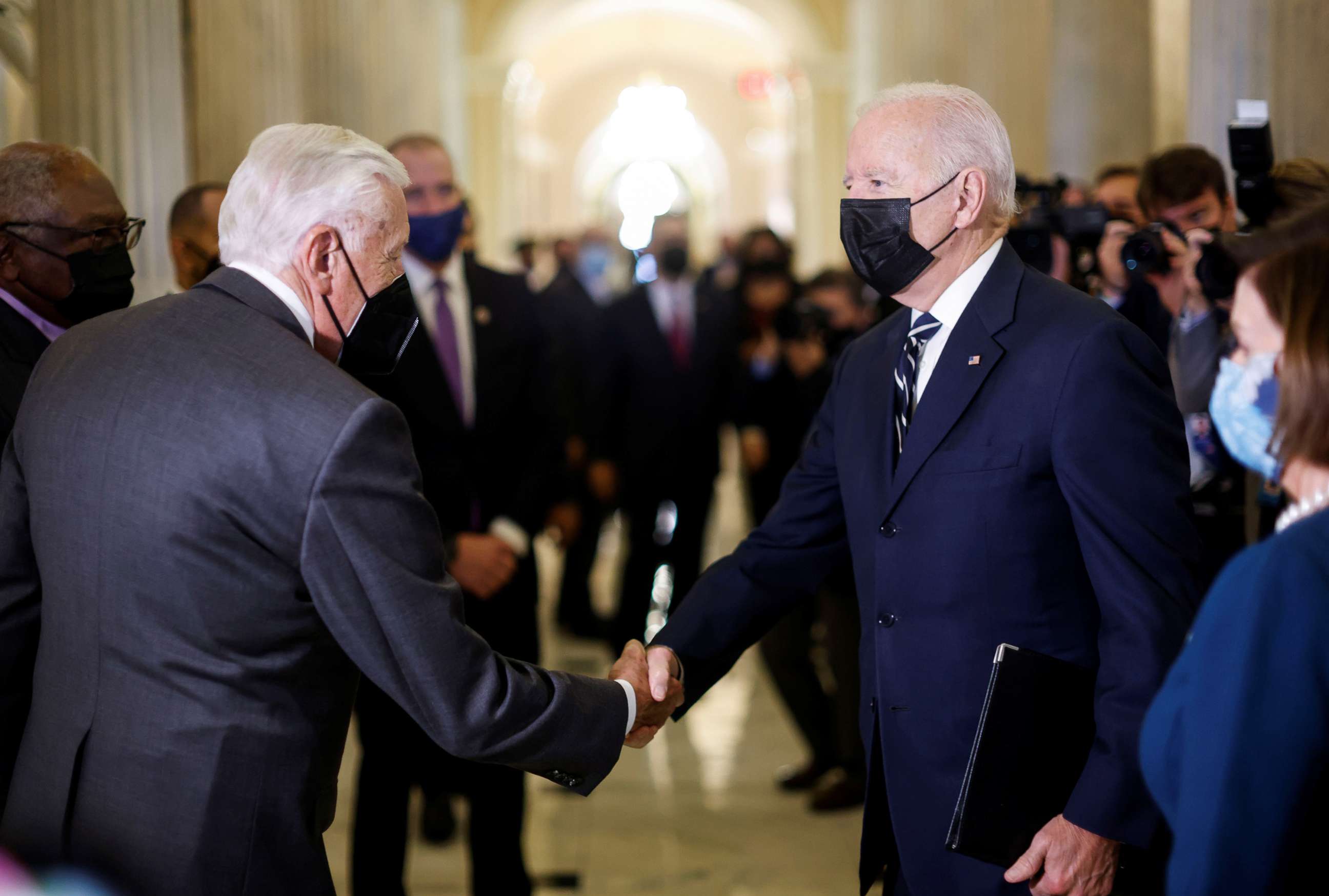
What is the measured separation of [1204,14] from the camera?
15.4 ft

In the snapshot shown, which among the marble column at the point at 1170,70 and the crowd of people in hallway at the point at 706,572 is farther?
the marble column at the point at 1170,70

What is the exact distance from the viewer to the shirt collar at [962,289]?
247cm

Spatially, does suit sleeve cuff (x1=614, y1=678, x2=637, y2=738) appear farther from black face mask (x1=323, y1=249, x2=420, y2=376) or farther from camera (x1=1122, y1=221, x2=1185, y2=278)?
camera (x1=1122, y1=221, x2=1185, y2=278)

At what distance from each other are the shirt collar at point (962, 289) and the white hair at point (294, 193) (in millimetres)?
1016

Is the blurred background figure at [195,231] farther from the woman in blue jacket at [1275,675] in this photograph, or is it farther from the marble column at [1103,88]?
the marble column at [1103,88]

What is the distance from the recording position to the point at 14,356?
9.22 feet

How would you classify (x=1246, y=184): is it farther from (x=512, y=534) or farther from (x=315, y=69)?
(x=315, y=69)

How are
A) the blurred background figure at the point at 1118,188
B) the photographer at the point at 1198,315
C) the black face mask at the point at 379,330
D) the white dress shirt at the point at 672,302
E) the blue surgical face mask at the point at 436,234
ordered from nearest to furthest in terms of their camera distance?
the black face mask at the point at 379,330, the photographer at the point at 1198,315, the blue surgical face mask at the point at 436,234, the blurred background figure at the point at 1118,188, the white dress shirt at the point at 672,302

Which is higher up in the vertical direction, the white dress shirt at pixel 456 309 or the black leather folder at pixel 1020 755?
the white dress shirt at pixel 456 309

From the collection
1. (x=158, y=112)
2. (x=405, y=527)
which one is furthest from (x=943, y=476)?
(x=158, y=112)

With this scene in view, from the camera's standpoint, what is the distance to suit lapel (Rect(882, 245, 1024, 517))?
230 centimetres

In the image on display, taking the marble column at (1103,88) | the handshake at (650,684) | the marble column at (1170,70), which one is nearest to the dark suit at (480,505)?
the handshake at (650,684)

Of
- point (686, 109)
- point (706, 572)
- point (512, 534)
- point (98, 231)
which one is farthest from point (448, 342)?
point (686, 109)

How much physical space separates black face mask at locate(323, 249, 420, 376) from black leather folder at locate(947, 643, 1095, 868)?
1.16 meters
